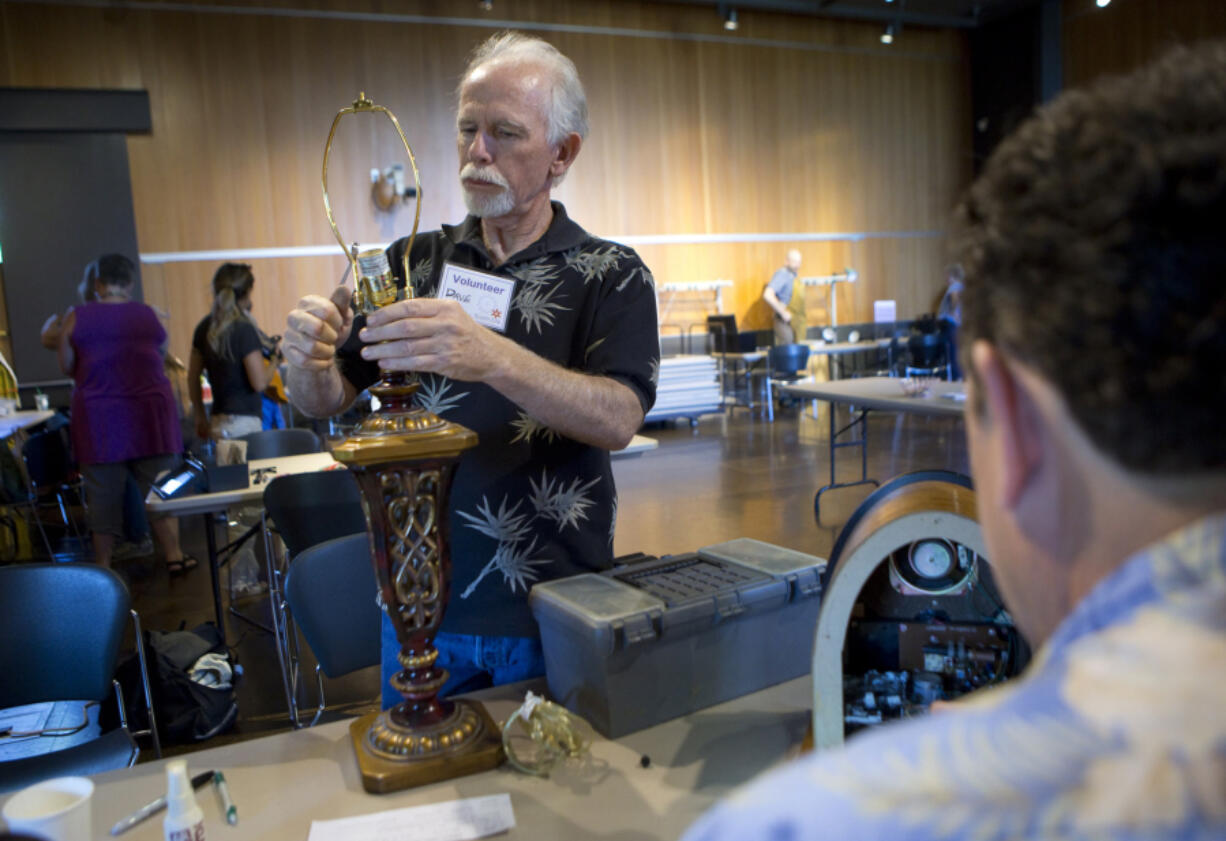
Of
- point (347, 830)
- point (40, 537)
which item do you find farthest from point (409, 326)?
point (40, 537)

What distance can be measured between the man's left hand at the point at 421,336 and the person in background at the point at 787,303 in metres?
9.54

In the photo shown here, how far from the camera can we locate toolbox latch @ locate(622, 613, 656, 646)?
1148mm

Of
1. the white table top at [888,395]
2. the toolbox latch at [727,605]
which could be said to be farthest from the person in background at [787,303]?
the toolbox latch at [727,605]

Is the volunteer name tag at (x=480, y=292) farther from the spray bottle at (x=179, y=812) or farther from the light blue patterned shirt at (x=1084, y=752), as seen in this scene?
the light blue patterned shirt at (x=1084, y=752)

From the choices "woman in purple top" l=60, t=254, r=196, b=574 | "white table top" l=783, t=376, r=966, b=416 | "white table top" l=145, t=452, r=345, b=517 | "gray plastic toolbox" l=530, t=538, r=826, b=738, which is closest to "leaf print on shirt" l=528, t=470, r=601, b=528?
"gray plastic toolbox" l=530, t=538, r=826, b=738

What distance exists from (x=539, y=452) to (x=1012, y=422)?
1.02 m

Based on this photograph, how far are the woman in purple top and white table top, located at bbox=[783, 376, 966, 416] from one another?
3.98m

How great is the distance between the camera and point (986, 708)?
38 cm

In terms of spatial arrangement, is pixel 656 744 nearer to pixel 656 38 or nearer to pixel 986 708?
pixel 986 708

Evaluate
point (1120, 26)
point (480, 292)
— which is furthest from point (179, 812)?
point (1120, 26)

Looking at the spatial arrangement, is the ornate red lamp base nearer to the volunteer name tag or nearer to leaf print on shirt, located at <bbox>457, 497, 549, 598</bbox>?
leaf print on shirt, located at <bbox>457, 497, 549, 598</bbox>

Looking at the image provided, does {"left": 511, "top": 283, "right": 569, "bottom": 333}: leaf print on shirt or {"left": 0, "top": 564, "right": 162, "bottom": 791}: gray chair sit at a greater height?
{"left": 511, "top": 283, "right": 569, "bottom": 333}: leaf print on shirt

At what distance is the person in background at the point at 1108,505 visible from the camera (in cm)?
34

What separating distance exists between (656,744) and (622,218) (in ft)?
32.4
